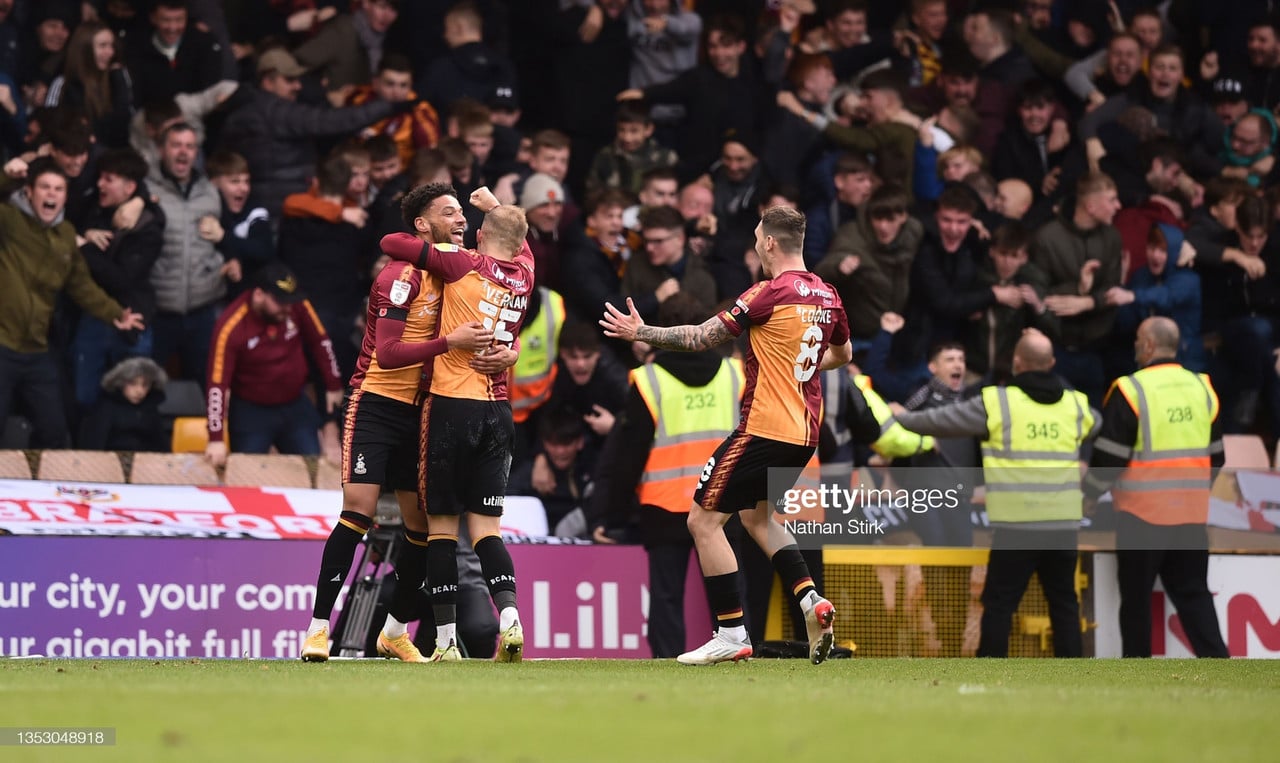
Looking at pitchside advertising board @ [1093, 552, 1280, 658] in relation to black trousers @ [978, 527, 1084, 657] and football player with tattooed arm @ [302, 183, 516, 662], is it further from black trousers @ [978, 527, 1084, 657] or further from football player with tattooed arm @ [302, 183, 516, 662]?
football player with tattooed arm @ [302, 183, 516, 662]

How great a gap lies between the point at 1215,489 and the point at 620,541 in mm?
4545

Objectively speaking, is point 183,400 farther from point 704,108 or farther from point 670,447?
point 704,108

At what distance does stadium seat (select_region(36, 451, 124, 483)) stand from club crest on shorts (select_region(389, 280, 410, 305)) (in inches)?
158

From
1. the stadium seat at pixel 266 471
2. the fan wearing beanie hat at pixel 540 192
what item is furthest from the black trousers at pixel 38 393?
the fan wearing beanie hat at pixel 540 192

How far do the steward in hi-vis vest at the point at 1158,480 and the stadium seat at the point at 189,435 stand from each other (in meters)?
6.34

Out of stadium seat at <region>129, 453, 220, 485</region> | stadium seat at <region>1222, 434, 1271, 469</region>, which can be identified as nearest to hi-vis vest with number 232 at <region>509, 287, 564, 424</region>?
stadium seat at <region>129, 453, 220, 485</region>

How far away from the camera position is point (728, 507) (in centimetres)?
943

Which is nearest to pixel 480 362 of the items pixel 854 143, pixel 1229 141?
pixel 854 143

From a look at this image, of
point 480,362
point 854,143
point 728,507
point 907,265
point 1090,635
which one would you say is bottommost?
point 1090,635

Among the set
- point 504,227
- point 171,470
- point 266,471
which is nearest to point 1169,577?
point 504,227

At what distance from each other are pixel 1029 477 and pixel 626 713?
6.52m

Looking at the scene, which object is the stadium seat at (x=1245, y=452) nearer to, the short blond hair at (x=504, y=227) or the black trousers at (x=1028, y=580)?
the black trousers at (x=1028, y=580)

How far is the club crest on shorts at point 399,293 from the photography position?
9477 millimetres

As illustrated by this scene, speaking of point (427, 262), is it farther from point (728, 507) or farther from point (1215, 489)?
point (1215, 489)
